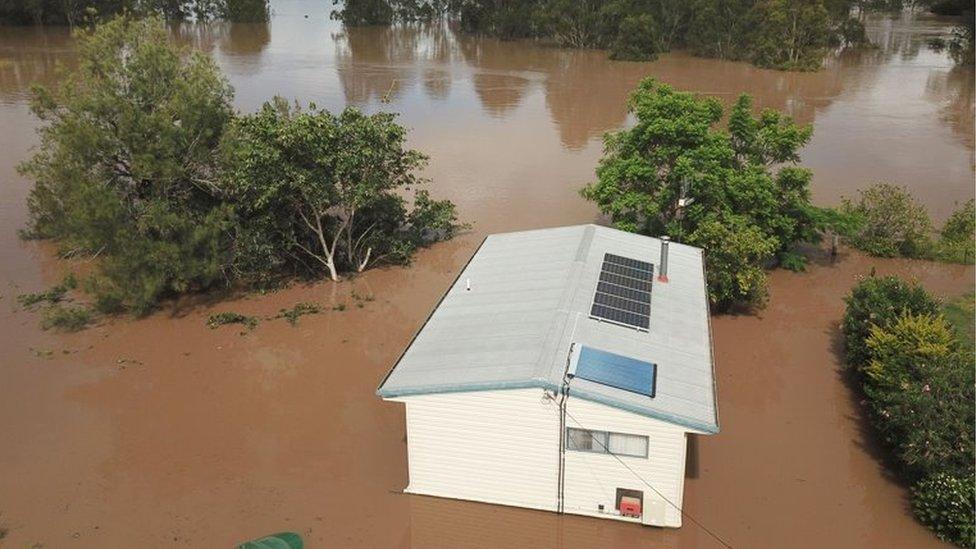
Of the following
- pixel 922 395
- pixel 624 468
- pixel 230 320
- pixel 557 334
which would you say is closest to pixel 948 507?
pixel 922 395

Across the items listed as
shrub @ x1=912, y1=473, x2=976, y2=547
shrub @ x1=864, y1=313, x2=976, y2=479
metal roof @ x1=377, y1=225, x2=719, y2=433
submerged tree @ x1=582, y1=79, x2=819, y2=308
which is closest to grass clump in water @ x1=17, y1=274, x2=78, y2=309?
metal roof @ x1=377, y1=225, x2=719, y2=433

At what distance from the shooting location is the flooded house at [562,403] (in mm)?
9523

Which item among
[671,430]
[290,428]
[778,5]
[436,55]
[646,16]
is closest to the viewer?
[671,430]

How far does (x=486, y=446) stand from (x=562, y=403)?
1.32 metres

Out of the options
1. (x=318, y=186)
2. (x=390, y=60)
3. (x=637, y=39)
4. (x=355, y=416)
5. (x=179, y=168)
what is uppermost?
(x=637, y=39)

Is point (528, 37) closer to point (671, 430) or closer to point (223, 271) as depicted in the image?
point (223, 271)

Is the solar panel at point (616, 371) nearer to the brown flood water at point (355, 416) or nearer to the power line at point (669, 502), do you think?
the power line at point (669, 502)

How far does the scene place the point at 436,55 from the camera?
175 ft

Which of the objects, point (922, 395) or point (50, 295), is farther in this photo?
point (50, 295)

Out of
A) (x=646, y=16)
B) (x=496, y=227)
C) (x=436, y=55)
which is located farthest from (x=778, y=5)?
(x=496, y=227)

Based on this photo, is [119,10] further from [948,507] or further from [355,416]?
[948,507]

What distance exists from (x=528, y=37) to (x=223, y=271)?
4633 centimetres

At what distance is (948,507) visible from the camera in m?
9.80

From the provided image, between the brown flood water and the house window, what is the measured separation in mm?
1212
